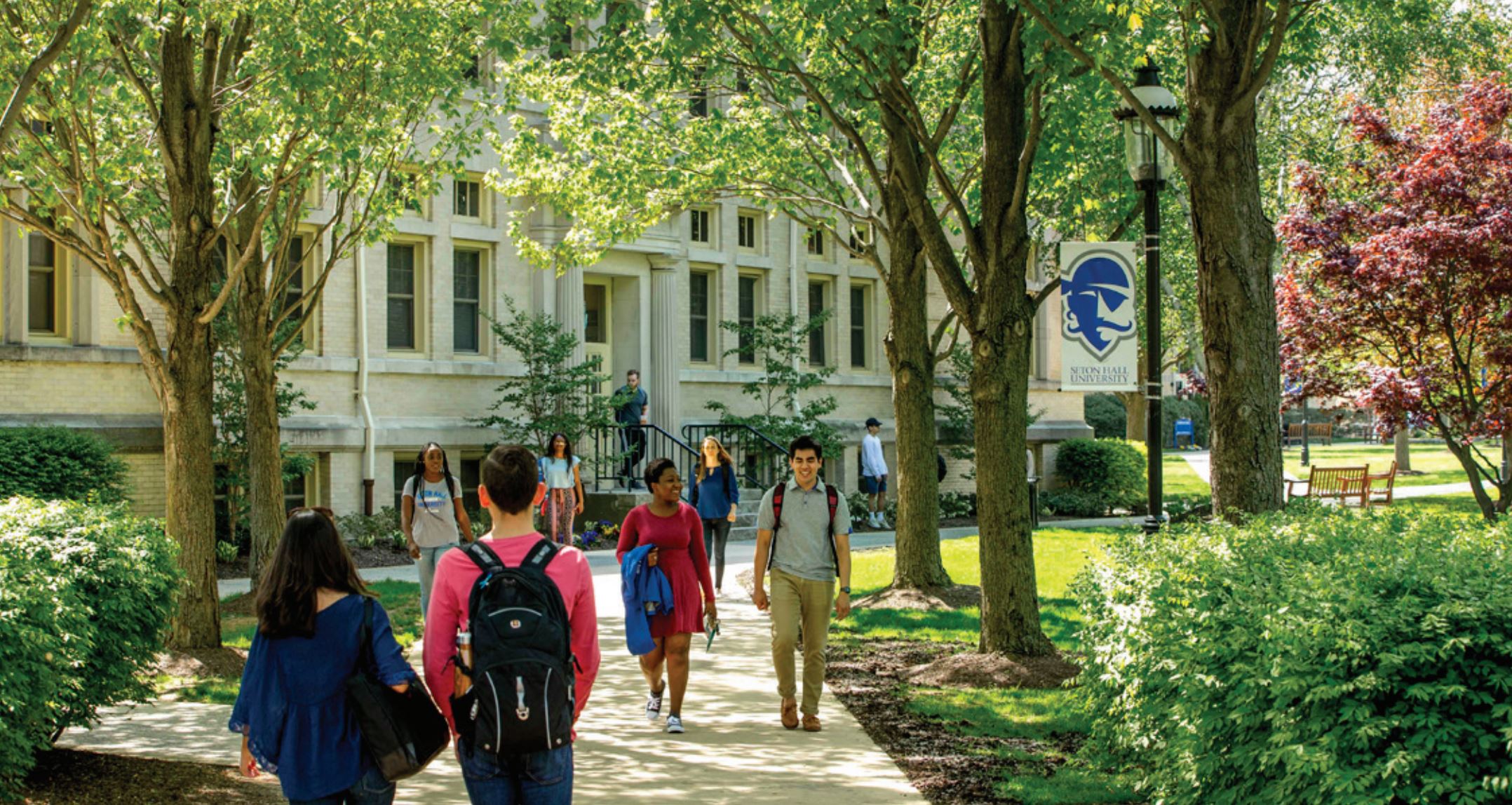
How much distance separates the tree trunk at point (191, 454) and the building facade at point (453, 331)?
20.7ft

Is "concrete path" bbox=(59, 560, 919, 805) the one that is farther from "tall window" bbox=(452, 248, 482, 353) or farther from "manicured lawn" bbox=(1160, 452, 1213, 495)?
"manicured lawn" bbox=(1160, 452, 1213, 495)

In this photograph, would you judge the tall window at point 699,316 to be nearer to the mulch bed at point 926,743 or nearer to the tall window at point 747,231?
the tall window at point 747,231

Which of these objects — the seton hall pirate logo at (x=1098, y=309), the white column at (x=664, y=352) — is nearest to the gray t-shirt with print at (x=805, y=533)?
the seton hall pirate logo at (x=1098, y=309)

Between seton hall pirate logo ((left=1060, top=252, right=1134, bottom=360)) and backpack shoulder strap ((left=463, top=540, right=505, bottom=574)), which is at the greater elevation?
seton hall pirate logo ((left=1060, top=252, right=1134, bottom=360))

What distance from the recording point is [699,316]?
27.6m

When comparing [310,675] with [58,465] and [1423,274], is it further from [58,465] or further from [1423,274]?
[1423,274]

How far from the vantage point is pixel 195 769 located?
26.5 feet

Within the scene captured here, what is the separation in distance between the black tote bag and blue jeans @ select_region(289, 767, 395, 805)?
6cm

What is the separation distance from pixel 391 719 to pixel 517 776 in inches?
18.2

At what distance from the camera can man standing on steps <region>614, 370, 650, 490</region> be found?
2362 centimetres

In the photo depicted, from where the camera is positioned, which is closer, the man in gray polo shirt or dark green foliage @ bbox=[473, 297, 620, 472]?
the man in gray polo shirt

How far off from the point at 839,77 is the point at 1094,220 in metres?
6.88

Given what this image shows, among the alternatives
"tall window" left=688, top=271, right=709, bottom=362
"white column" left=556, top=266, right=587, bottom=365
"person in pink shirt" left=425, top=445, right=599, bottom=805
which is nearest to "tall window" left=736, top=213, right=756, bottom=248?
"tall window" left=688, top=271, right=709, bottom=362

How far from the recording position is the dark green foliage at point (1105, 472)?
3166cm
